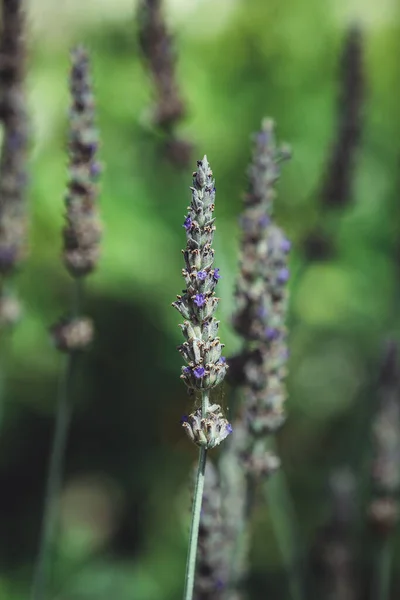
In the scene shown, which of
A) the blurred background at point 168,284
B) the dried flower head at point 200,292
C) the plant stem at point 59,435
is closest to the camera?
the dried flower head at point 200,292

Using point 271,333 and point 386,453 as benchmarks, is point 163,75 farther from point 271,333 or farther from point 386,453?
point 386,453

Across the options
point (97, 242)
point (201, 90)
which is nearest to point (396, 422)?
point (97, 242)

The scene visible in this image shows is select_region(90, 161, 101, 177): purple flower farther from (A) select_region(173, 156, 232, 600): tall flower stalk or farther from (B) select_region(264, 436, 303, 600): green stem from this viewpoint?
(B) select_region(264, 436, 303, 600): green stem

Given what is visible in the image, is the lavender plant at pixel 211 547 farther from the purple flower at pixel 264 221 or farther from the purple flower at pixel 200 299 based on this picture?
the purple flower at pixel 200 299

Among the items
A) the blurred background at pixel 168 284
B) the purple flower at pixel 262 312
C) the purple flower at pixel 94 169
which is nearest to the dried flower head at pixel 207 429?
the purple flower at pixel 262 312

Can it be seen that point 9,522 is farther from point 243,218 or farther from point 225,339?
point 243,218

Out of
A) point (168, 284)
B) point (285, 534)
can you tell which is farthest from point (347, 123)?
point (168, 284)
